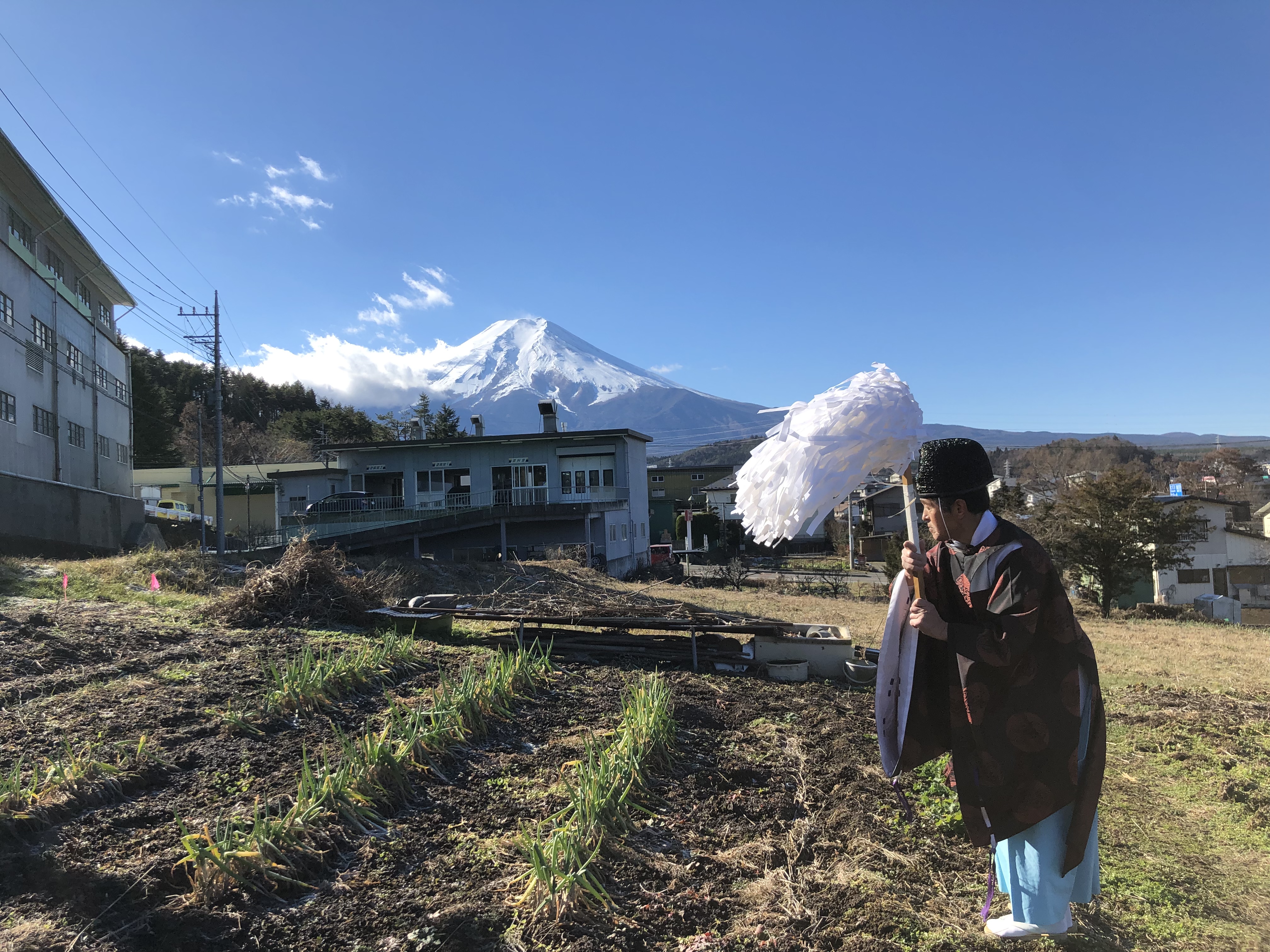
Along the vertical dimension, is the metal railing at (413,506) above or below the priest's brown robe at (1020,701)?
above

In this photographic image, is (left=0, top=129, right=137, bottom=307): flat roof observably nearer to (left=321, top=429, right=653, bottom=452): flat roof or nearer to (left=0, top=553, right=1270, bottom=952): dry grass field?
(left=321, top=429, right=653, bottom=452): flat roof

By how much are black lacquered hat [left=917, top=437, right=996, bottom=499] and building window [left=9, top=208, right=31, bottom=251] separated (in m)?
29.6

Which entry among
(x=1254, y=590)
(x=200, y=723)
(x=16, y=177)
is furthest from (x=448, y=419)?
(x=200, y=723)

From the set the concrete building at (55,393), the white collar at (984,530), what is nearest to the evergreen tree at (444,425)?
the concrete building at (55,393)

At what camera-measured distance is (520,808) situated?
3973 mm

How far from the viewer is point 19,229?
77.5 ft

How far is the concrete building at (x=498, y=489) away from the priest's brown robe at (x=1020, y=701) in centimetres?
2344

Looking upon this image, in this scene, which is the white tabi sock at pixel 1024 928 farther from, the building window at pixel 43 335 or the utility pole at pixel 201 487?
the building window at pixel 43 335

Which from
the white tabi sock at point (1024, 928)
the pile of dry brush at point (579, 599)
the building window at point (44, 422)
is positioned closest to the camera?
the white tabi sock at point (1024, 928)

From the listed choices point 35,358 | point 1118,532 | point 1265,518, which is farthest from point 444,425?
point 1265,518

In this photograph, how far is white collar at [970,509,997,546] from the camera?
260cm

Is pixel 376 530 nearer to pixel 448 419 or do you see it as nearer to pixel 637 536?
pixel 637 536

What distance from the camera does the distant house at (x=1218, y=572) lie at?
1056 inches

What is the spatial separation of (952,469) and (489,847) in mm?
2893
